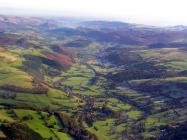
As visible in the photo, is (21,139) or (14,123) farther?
(14,123)

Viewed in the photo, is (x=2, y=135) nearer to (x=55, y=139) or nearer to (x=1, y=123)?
(x=1, y=123)

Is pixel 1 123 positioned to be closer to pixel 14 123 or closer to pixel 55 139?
pixel 14 123

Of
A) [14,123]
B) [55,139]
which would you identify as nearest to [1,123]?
[14,123]

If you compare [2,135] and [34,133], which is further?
[34,133]

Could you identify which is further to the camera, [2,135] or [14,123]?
[14,123]

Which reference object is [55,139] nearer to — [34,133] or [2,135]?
[34,133]

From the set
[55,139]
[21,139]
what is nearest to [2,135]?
[21,139]

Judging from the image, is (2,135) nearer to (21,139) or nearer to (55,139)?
(21,139)
